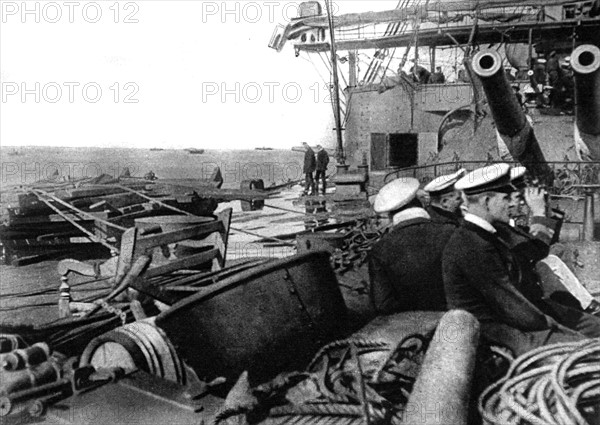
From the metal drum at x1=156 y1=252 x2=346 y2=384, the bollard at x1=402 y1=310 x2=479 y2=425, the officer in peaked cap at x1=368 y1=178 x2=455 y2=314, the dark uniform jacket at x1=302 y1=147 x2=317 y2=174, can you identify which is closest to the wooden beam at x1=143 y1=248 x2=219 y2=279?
the metal drum at x1=156 y1=252 x2=346 y2=384

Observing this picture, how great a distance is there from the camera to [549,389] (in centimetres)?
249

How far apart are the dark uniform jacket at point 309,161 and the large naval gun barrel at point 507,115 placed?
847 centimetres

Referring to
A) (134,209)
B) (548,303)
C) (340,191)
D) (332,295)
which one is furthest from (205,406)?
(340,191)

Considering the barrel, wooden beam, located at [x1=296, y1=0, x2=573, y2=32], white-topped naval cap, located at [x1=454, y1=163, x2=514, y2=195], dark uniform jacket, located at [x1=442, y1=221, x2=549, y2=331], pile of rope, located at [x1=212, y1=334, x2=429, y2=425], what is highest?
wooden beam, located at [x1=296, y1=0, x2=573, y2=32]

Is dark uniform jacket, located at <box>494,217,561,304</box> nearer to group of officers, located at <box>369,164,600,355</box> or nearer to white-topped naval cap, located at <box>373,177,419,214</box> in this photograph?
group of officers, located at <box>369,164,600,355</box>

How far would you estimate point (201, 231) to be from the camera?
→ 5.61 meters

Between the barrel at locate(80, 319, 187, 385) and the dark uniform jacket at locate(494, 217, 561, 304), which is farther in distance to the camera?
the dark uniform jacket at locate(494, 217, 561, 304)

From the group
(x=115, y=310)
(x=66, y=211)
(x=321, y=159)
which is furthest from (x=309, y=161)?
(x=115, y=310)

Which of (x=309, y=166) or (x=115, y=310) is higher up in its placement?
(x=309, y=166)

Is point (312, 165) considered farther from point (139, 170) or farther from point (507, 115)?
point (139, 170)

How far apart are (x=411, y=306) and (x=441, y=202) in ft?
7.10

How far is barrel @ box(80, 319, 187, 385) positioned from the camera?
302 cm

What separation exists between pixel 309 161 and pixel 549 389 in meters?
14.2

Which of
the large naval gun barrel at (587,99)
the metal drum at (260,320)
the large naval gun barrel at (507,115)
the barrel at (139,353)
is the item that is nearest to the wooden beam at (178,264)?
the barrel at (139,353)
